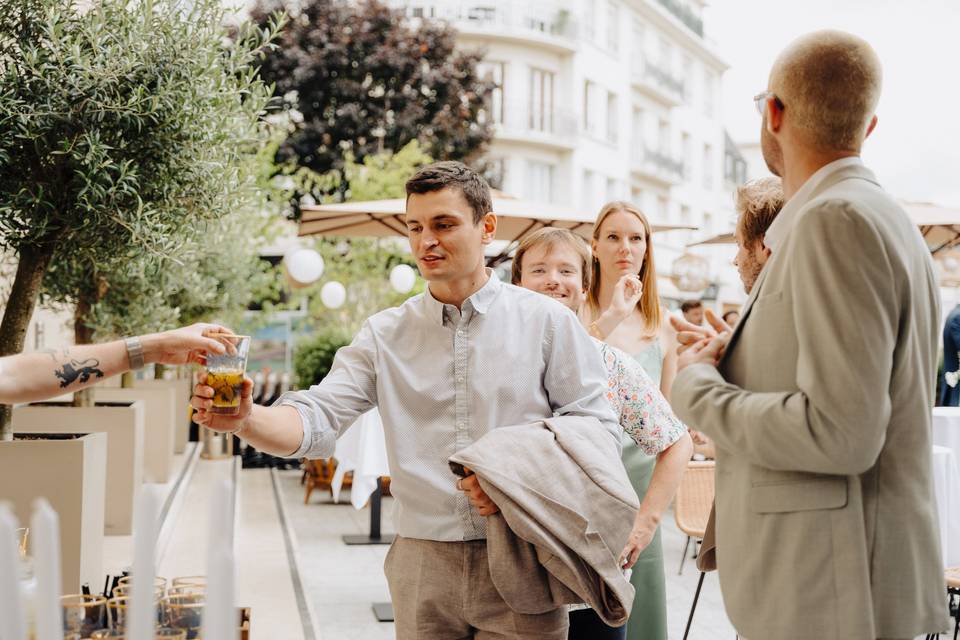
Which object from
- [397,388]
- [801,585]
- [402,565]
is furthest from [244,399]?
[801,585]

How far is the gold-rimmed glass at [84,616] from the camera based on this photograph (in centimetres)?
148

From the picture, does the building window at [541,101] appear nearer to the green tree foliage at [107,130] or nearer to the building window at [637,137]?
the building window at [637,137]

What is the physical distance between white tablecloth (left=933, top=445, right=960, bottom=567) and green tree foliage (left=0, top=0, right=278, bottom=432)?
12.7 feet

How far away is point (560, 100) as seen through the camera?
30.4 m

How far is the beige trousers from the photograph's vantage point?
82.7 inches

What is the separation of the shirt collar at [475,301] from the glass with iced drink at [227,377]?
19.2 inches

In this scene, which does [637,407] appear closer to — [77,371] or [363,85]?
[77,371]

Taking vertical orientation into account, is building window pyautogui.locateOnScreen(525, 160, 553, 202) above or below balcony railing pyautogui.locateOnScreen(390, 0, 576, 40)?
below

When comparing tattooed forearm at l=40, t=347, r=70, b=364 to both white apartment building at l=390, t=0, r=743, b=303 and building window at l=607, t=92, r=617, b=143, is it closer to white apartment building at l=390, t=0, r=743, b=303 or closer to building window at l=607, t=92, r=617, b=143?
white apartment building at l=390, t=0, r=743, b=303

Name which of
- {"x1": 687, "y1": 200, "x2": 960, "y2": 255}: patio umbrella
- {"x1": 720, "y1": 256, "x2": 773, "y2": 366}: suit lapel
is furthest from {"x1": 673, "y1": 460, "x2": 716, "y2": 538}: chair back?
{"x1": 687, "y1": 200, "x2": 960, "y2": 255}: patio umbrella

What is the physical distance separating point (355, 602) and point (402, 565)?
14.0 ft

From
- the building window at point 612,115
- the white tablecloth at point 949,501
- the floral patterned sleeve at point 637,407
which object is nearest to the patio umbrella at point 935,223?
the white tablecloth at point 949,501

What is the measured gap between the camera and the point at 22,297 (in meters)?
4.76

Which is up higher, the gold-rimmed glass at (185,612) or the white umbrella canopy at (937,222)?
the white umbrella canopy at (937,222)
